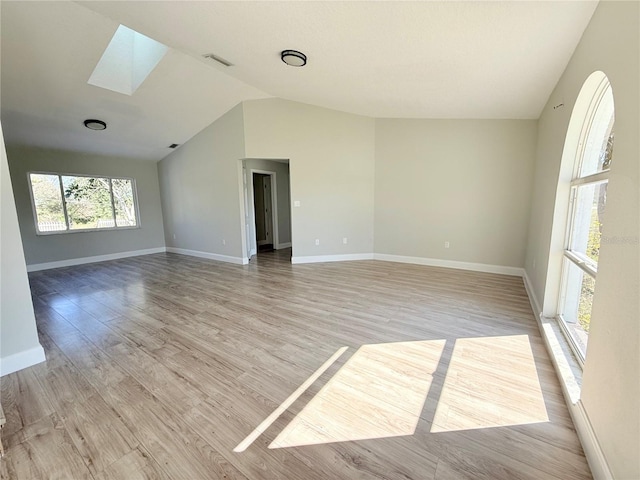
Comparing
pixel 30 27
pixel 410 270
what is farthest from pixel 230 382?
pixel 30 27

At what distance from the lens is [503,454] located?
1245 millimetres

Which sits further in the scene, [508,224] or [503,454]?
[508,224]

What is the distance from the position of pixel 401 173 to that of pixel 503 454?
4.44 m

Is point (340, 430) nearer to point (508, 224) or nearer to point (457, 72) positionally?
point (457, 72)

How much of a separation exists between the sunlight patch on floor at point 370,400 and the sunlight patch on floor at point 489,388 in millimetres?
142

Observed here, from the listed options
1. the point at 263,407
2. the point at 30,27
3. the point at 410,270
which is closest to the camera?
the point at 263,407

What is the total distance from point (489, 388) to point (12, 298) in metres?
3.44

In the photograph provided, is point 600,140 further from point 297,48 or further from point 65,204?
point 65,204

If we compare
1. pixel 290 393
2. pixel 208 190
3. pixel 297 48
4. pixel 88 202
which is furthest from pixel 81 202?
pixel 290 393

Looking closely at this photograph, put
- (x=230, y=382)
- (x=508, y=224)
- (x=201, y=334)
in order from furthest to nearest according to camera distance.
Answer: (x=508, y=224), (x=201, y=334), (x=230, y=382)

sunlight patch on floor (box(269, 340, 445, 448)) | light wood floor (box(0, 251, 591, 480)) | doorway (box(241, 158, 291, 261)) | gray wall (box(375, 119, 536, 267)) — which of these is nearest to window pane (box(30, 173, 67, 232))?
light wood floor (box(0, 251, 591, 480))

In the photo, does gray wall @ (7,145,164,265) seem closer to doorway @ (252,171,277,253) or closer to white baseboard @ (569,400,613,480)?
doorway @ (252,171,277,253)

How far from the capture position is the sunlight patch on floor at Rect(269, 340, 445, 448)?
54.0 inches

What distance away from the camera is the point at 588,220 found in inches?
81.0
